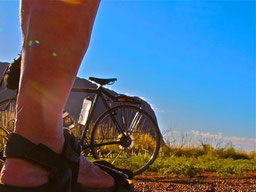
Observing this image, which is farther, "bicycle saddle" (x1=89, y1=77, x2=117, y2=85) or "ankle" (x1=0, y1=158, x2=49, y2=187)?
"bicycle saddle" (x1=89, y1=77, x2=117, y2=85)

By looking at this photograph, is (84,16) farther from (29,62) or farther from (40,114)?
(40,114)

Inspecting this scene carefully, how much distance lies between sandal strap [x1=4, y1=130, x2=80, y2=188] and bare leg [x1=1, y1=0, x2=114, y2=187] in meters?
0.02

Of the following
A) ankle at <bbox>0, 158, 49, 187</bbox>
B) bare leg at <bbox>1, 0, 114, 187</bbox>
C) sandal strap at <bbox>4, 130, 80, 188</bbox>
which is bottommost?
ankle at <bbox>0, 158, 49, 187</bbox>

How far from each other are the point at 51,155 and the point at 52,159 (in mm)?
15

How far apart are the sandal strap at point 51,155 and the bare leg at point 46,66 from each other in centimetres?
2

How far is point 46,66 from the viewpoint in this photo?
1264mm

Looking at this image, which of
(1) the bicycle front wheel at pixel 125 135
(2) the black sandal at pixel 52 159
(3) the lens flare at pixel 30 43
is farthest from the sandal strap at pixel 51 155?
(1) the bicycle front wheel at pixel 125 135

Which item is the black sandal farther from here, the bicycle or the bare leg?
the bicycle

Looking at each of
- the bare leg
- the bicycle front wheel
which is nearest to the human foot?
the bare leg

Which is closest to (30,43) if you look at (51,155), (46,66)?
(46,66)

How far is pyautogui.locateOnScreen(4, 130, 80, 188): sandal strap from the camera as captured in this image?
4.30 ft

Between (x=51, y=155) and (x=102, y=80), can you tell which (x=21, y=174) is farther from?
(x=102, y=80)

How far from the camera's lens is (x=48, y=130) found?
1.33m

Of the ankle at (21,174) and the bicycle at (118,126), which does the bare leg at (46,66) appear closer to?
the ankle at (21,174)
